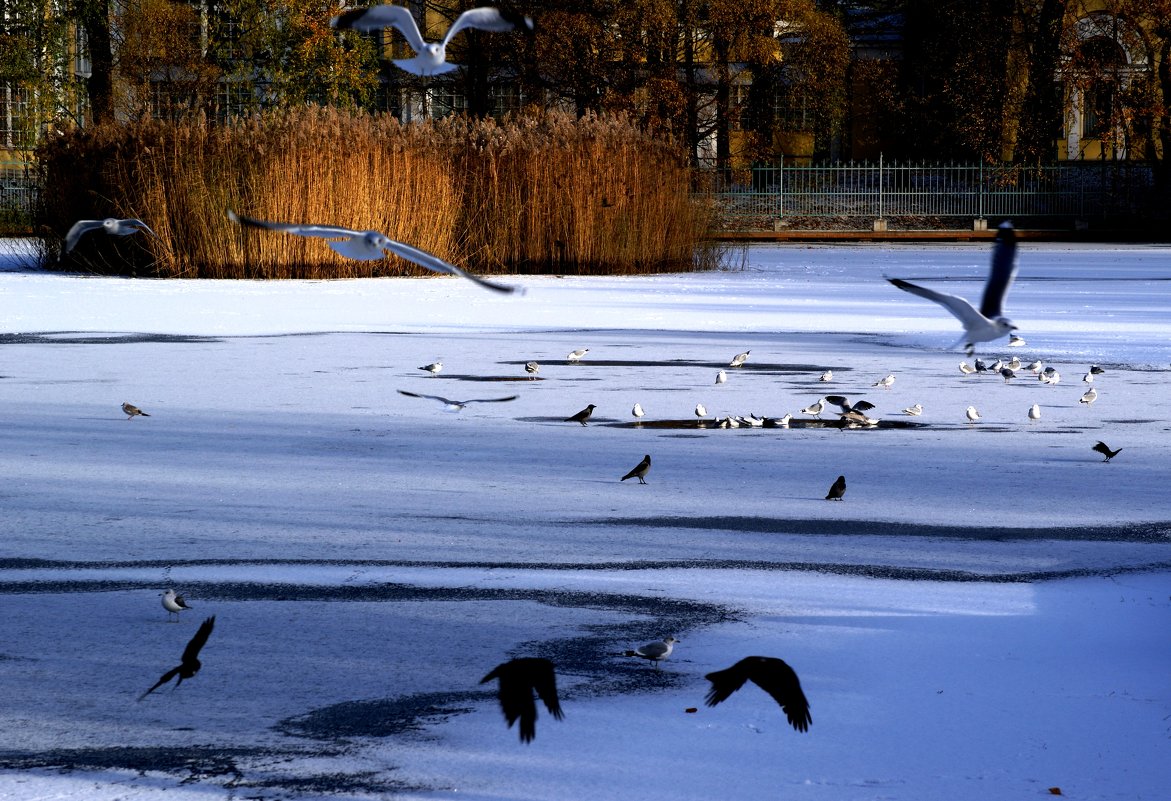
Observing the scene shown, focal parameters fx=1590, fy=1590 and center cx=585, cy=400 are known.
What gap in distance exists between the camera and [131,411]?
8.12 meters

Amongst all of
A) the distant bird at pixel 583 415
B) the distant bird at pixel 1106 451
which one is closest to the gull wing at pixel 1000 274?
the distant bird at pixel 1106 451

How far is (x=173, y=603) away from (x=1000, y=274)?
2549 mm

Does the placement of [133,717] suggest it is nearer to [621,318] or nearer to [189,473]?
[189,473]

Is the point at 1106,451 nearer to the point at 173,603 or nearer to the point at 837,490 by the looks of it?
the point at 837,490

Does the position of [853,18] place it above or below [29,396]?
above

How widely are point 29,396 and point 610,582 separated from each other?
17.1ft

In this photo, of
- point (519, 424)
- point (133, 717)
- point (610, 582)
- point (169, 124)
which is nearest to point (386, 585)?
point (610, 582)

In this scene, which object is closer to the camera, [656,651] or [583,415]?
[656,651]

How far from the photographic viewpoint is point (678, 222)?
21609mm

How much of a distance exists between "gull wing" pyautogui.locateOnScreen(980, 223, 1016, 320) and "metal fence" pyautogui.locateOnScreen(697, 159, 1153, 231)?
31.1 metres

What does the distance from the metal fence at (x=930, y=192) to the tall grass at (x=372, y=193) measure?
15.2 meters

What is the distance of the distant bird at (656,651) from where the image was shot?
408 cm

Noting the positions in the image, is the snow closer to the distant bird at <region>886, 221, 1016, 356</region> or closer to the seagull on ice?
the distant bird at <region>886, 221, 1016, 356</region>

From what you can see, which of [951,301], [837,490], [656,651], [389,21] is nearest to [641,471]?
[837,490]
